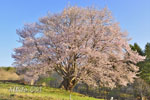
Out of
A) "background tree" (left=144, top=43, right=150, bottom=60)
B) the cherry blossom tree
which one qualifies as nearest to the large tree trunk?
the cherry blossom tree

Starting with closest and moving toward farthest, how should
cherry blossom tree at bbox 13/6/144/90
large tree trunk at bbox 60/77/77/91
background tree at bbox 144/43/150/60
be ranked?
cherry blossom tree at bbox 13/6/144/90
large tree trunk at bbox 60/77/77/91
background tree at bbox 144/43/150/60

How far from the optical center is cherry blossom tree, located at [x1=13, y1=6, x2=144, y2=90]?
16281 mm

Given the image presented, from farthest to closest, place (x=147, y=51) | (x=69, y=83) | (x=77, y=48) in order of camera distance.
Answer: (x=147, y=51)
(x=69, y=83)
(x=77, y=48)

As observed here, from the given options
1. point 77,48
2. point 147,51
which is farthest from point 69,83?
point 147,51

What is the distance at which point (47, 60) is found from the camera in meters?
17.2

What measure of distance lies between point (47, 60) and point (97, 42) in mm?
6303

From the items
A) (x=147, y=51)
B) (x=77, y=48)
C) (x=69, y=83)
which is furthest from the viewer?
(x=147, y=51)

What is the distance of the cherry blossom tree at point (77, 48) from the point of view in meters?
16.3

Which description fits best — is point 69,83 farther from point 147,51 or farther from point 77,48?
point 147,51

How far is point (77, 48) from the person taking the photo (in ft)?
50.8

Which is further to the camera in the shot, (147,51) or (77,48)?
(147,51)

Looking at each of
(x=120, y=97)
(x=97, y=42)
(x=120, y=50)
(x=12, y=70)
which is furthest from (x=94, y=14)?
(x=12, y=70)

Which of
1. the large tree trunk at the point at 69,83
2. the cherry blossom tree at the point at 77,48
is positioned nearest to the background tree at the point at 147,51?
the cherry blossom tree at the point at 77,48

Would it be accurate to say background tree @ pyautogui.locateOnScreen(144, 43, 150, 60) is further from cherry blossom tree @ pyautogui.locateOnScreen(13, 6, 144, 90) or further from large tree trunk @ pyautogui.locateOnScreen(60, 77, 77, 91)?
large tree trunk @ pyautogui.locateOnScreen(60, 77, 77, 91)
